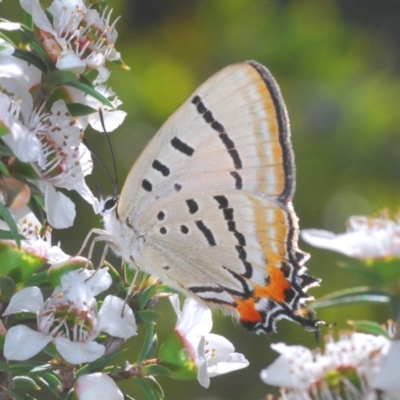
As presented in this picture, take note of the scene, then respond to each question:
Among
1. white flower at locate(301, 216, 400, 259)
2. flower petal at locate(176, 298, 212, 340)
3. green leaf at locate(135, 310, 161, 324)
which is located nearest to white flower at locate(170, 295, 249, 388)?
flower petal at locate(176, 298, 212, 340)

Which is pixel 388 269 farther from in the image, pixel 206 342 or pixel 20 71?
pixel 20 71

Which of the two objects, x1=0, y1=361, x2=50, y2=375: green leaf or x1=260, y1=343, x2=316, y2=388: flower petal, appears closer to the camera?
x1=260, y1=343, x2=316, y2=388: flower petal

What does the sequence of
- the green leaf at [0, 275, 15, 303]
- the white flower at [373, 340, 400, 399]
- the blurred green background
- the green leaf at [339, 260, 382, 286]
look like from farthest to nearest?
the blurred green background, the green leaf at [0, 275, 15, 303], the green leaf at [339, 260, 382, 286], the white flower at [373, 340, 400, 399]

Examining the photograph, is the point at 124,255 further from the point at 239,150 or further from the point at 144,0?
the point at 144,0

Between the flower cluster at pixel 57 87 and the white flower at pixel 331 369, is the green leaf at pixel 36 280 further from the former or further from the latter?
the white flower at pixel 331 369

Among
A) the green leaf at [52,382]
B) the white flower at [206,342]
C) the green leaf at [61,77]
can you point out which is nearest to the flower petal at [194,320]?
the white flower at [206,342]

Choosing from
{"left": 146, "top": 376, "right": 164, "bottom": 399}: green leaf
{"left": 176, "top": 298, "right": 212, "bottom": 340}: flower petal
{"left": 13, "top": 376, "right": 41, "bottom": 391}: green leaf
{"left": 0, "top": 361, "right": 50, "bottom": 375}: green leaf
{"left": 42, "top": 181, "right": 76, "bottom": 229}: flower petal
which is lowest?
{"left": 13, "top": 376, "right": 41, "bottom": 391}: green leaf

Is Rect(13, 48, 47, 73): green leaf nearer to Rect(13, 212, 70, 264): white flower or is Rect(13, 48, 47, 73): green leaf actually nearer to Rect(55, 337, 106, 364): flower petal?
Rect(13, 212, 70, 264): white flower
